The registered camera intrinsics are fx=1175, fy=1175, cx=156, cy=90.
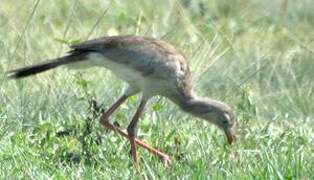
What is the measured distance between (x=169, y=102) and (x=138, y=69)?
1.08m

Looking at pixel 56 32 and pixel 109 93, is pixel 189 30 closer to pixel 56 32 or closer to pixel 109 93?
pixel 56 32

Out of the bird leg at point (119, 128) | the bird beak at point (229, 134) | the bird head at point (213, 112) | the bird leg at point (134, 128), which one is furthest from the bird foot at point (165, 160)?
the bird head at point (213, 112)

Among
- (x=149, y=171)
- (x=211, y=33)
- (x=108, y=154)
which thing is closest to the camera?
(x=149, y=171)

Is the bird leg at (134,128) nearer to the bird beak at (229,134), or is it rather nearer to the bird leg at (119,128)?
the bird leg at (119,128)

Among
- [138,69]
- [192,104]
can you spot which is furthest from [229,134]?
[138,69]

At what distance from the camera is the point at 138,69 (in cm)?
750

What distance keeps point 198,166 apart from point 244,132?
1480mm

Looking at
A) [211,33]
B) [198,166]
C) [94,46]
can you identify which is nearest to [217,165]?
[198,166]

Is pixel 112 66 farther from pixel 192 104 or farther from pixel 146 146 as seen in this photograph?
pixel 192 104

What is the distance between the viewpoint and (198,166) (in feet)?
21.0

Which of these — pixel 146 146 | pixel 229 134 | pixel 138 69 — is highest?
pixel 138 69

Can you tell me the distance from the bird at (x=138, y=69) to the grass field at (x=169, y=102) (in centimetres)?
11

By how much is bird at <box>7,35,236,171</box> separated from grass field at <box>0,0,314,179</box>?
114mm

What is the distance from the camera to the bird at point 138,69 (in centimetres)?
745
